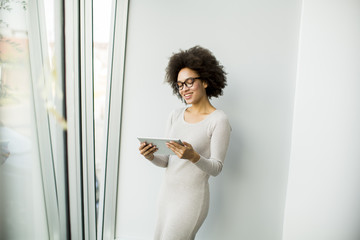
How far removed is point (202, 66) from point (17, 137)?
1.03 metres

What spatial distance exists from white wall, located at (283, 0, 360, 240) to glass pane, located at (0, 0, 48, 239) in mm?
1589

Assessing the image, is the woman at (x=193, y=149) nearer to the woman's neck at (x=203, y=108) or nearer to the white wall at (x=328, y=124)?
the woman's neck at (x=203, y=108)

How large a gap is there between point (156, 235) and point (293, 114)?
1.24 metres

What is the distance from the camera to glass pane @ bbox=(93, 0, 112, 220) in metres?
1.86

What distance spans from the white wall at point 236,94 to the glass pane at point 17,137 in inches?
36.0

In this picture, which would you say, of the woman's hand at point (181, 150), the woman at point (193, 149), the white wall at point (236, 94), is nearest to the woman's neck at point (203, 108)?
the woman at point (193, 149)

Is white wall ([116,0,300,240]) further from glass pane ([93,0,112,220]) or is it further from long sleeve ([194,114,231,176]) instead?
long sleeve ([194,114,231,176])

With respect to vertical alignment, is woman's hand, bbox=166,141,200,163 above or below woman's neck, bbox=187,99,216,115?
below

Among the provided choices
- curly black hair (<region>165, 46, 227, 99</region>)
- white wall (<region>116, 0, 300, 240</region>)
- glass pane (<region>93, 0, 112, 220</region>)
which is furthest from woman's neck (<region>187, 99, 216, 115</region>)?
glass pane (<region>93, 0, 112, 220</region>)

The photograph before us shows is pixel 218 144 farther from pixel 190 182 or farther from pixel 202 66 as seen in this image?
pixel 202 66

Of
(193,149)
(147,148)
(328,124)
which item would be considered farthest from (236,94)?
(147,148)

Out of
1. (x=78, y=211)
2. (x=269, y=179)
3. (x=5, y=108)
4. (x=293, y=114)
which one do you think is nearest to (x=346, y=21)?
(x=293, y=114)

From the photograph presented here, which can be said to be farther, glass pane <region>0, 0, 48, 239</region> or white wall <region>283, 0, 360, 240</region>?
white wall <region>283, 0, 360, 240</region>

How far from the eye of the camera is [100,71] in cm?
193
